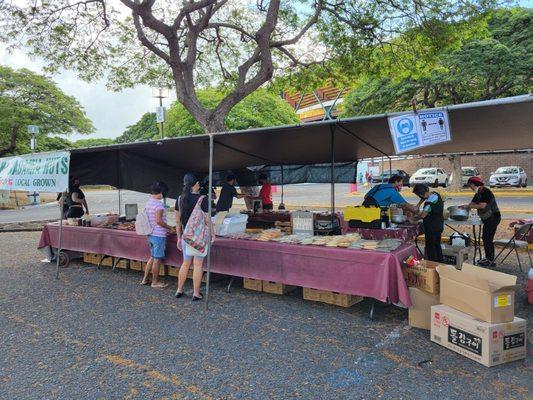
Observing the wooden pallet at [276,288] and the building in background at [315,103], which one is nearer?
the wooden pallet at [276,288]

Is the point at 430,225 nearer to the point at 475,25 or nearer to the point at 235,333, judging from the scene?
the point at 235,333

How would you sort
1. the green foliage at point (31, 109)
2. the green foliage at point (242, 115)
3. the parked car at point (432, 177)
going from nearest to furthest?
the green foliage at point (31, 109) → the green foliage at point (242, 115) → the parked car at point (432, 177)

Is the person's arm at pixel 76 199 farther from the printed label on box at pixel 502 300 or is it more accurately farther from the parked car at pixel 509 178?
the parked car at pixel 509 178

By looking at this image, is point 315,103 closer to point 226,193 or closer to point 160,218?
point 226,193

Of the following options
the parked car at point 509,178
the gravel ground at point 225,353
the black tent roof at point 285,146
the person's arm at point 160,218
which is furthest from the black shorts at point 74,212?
the parked car at point 509,178

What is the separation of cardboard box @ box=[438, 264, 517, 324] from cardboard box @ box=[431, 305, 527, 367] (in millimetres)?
71

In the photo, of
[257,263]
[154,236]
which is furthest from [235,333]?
[154,236]

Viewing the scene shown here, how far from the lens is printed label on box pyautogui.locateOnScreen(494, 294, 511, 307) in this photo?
3427 mm

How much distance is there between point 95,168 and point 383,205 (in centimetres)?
607

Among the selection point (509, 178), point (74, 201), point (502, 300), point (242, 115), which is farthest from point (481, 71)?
point (74, 201)

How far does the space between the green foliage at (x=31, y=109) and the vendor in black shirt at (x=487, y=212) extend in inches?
868

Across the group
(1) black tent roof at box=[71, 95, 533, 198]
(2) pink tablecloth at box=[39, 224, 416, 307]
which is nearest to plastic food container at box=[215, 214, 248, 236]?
(2) pink tablecloth at box=[39, 224, 416, 307]

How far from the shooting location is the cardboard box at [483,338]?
3395 mm

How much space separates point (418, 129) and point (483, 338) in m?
2.07
